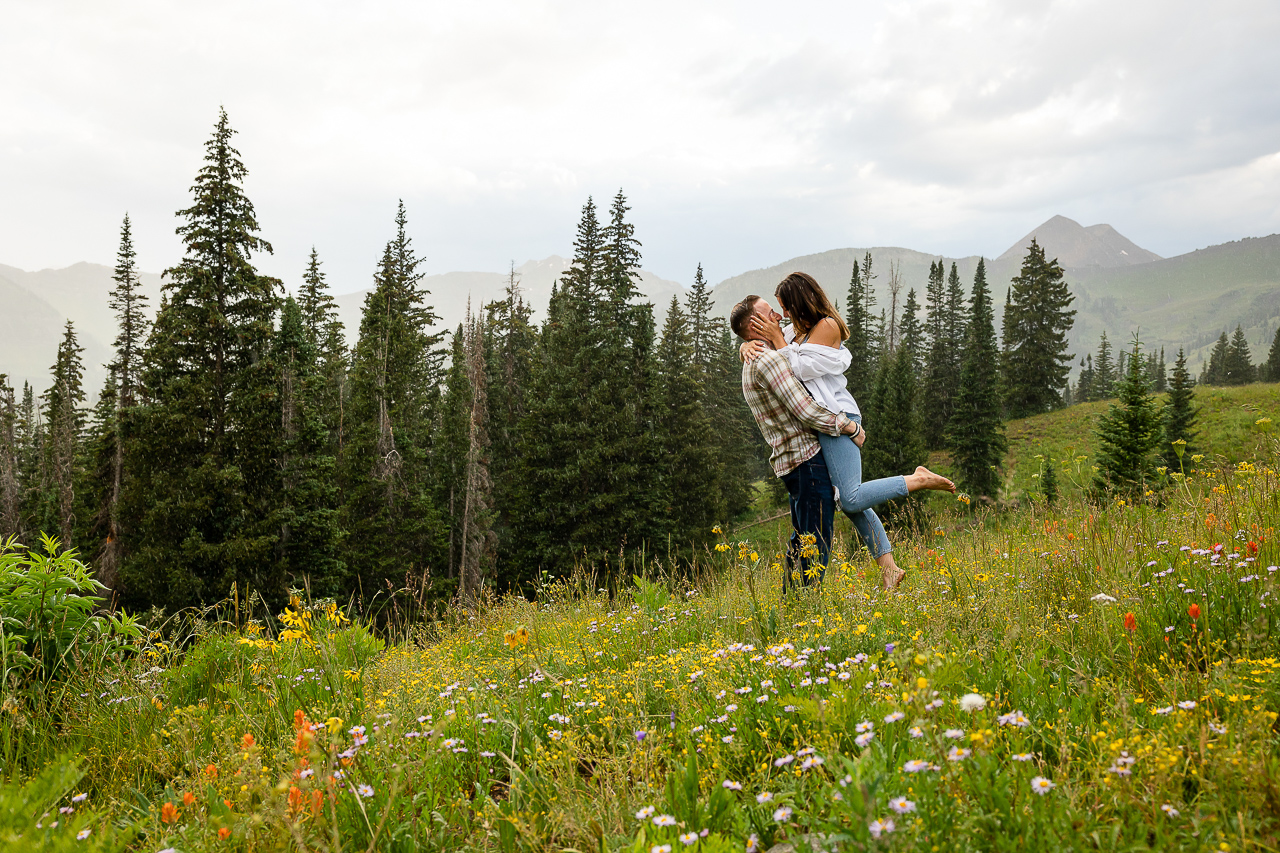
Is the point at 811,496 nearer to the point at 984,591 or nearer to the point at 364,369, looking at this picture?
the point at 984,591

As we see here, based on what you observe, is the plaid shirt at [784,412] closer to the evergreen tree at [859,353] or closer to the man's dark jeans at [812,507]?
the man's dark jeans at [812,507]

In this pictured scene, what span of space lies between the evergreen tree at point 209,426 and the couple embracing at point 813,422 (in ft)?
66.8

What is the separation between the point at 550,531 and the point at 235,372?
45.5 feet

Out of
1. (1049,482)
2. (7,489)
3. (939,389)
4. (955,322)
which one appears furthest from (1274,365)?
(7,489)

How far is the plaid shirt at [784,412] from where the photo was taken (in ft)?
14.2

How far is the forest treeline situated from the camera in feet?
67.9

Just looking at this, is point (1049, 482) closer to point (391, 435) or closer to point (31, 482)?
point (391, 435)

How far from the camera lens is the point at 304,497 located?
72.9 feet

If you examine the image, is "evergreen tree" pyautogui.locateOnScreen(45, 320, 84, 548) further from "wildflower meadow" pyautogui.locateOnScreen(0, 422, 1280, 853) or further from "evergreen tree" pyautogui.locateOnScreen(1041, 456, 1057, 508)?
"evergreen tree" pyautogui.locateOnScreen(1041, 456, 1057, 508)

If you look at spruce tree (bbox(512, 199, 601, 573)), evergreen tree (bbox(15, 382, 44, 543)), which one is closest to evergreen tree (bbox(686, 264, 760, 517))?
spruce tree (bbox(512, 199, 601, 573))


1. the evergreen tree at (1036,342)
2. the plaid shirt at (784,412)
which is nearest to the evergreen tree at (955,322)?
the evergreen tree at (1036,342)

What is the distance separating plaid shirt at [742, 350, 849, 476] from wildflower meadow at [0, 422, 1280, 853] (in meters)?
0.80

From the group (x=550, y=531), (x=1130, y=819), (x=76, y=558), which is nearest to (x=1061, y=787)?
(x=1130, y=819)

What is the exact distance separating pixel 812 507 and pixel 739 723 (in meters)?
2.41
